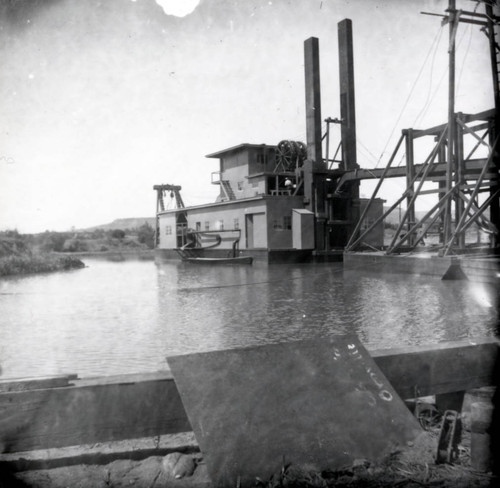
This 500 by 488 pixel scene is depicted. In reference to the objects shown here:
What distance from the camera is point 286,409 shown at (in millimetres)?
2600

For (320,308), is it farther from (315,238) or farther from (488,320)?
(315,238)

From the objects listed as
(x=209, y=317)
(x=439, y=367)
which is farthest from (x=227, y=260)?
(x=439, y=367)

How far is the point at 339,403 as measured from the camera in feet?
8.86

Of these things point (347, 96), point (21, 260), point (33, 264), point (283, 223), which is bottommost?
point (33, 264)

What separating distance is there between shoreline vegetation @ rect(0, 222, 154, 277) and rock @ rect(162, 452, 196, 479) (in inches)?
870

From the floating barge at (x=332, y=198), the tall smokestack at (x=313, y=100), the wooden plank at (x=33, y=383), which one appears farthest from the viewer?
the tall smokestack at (x=313, y=100)

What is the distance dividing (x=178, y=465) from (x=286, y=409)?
72 centimetres

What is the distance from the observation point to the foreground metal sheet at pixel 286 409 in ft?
7.96

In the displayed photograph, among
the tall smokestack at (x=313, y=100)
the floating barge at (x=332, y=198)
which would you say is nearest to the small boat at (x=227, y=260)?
the floating barge at (x=332, y=198)

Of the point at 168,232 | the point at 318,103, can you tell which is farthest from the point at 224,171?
the point at 318,103

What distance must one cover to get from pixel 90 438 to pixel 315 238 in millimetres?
24666

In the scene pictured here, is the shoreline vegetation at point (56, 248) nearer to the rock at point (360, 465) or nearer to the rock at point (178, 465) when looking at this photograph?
the rock at point (178, 465)

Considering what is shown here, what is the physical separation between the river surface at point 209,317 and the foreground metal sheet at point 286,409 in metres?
2.06

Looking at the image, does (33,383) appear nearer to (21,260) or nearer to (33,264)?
(21,260)
